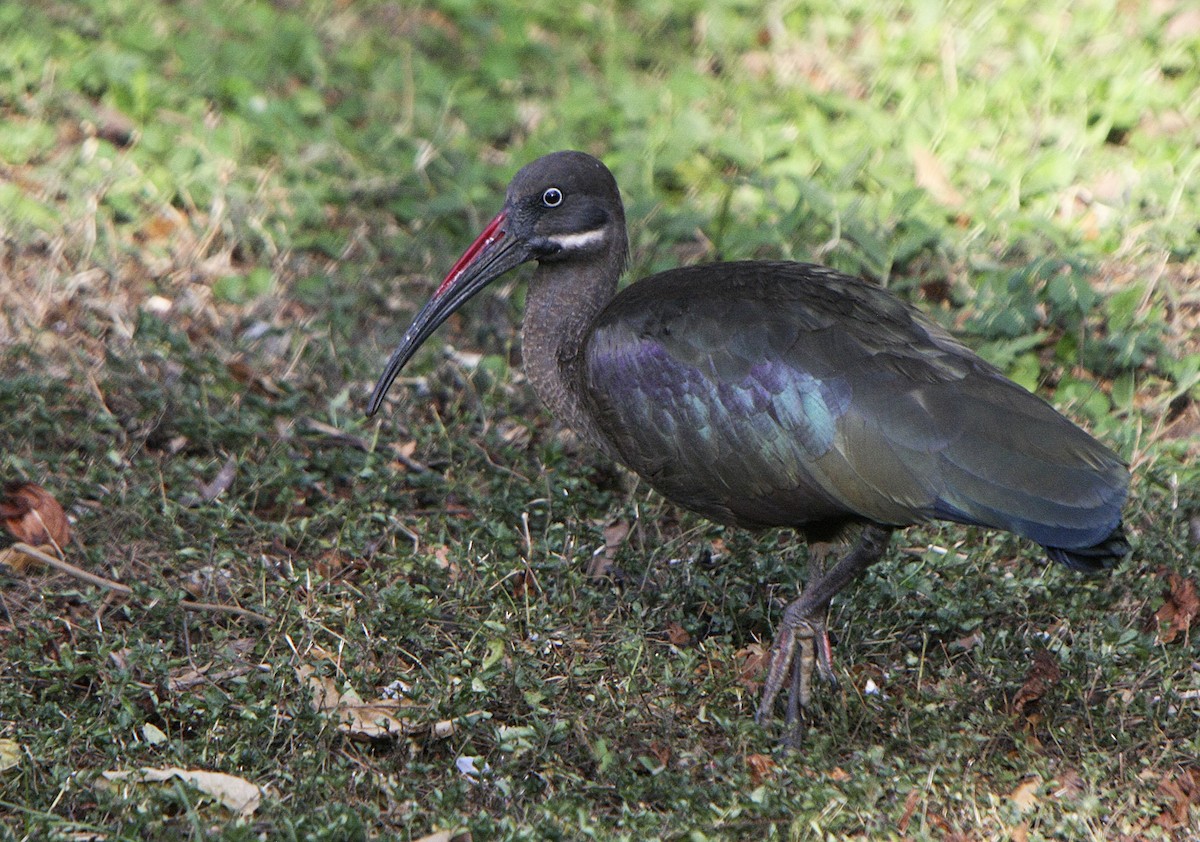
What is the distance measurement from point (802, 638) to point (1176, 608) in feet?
4.23

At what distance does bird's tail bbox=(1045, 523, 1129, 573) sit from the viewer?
4.08 m

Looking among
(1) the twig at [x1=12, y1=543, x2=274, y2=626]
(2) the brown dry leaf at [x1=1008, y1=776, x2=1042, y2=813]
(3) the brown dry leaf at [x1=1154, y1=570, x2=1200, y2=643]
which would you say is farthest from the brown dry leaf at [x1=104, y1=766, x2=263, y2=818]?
(3) the brown dry leaf at [x1=1154, y1=570, x2=1200, y2=643]

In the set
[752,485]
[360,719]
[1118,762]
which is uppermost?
[752,485]

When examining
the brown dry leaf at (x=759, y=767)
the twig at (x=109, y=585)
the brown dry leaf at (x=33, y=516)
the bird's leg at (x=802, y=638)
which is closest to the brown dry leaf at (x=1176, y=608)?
the bird's leg at (x=802, y=638)

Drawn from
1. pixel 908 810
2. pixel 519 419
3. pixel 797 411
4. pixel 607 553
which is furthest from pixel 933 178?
pixel 908 810

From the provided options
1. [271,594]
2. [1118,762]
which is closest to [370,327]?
[271,594]

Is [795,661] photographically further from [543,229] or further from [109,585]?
[109,585]

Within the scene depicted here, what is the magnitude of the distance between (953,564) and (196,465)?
2.63 meters

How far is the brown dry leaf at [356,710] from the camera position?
4.29 metres

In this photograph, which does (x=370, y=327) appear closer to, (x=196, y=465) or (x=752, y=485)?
(x=196, y=465)

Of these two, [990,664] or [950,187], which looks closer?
[990,664]

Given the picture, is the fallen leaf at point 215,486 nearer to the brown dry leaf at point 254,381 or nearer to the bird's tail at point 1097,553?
the brown dry leaf at point 254,381

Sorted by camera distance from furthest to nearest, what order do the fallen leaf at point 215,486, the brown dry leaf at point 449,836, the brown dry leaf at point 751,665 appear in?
the fallen leaf at point 215,486 → the brown dry leaf at point 751,665 → the brown dry leaf at point 449,836

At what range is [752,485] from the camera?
14.7 feet
